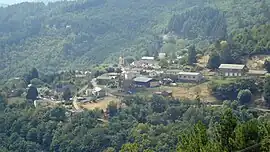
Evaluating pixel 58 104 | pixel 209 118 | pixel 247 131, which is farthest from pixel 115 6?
pixel 247 131

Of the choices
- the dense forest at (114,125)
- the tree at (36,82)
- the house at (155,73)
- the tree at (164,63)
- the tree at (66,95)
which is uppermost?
the tree at (164,63)

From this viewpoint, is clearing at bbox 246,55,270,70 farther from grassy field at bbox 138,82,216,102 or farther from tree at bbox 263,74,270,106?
tree at bbox 263,74,270,106

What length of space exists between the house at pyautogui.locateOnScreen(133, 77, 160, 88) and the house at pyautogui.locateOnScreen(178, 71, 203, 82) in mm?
1751

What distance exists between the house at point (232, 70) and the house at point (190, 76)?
177 cm

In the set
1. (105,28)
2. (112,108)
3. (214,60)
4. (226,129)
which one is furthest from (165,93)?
(105,28)

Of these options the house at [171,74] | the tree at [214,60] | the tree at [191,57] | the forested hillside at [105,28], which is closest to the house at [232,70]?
the tree at [214,60]

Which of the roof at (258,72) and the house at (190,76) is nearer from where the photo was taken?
the roof at (258,72)

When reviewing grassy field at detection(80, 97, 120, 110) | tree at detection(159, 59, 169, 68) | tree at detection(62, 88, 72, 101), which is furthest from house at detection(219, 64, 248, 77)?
tree at detection(62, 88, 72, 101)

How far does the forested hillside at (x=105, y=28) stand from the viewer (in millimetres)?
61062

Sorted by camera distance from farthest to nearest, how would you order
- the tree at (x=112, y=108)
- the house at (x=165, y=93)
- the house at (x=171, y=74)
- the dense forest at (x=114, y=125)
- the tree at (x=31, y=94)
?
the house at (x=171, y=74)
the tree at (x=31, y=94)
the house at (x=165, y=93)
the tree at (x=112, y=108)
the dense forest at (x=114, y=125)

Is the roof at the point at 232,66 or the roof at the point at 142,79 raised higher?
the roof at the point at 232,66

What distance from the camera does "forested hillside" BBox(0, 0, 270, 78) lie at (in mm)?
61062

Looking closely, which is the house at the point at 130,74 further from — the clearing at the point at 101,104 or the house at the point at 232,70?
the house at the point at 232,70

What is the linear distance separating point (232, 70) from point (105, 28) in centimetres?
4031
